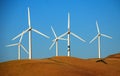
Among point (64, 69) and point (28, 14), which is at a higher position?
point (28, 14)

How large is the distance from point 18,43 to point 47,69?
3214 centimetres

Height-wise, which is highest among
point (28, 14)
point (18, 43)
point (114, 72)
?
point (28, 14)

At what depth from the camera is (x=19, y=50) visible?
64.6 m

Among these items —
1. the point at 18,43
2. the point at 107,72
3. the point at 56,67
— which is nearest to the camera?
the point at 56,67

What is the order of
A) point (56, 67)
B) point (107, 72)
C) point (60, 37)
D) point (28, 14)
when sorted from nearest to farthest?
point (56, 67) < point (107, 72) < point (28, 14) < point (60, 37)

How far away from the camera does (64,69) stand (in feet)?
109

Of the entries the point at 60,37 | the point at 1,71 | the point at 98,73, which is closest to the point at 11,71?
the point at 1,71

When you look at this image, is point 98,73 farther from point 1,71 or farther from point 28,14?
point 28,14

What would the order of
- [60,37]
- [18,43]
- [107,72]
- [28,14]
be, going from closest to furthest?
[107,72], [28,14], [18,43], [60,37]

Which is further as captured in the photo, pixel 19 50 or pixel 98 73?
pixel 19 50

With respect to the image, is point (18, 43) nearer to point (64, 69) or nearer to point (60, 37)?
point (60, 37)

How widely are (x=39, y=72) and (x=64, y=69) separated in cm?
319

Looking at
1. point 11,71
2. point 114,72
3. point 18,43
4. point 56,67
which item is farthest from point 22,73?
point 18,43

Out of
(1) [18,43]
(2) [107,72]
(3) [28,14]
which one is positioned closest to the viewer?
(2) [107,72]
